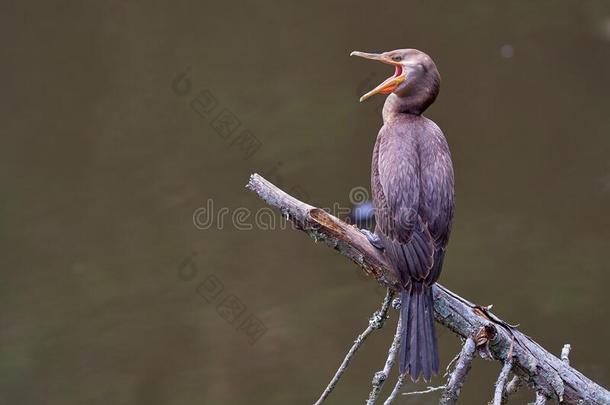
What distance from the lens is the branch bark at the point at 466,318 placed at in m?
2.82

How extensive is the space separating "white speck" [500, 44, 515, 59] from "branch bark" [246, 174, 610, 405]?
12.8 ft

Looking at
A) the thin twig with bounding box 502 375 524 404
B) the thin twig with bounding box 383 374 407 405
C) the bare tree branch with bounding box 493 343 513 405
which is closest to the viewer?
the bare tree branch with bounding box 493 343 513 405

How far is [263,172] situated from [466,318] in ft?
10.2

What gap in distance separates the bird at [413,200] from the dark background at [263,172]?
200 cm

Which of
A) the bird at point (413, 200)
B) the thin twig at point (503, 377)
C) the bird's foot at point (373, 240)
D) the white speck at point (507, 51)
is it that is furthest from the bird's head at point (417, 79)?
the white speck at point (507, 51)

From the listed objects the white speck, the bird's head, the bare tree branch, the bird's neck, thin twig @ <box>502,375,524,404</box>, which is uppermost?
the white speck

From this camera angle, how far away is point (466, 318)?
2936 millimetres

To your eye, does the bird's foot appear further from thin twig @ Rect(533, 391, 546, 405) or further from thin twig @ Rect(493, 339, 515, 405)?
thin twig @ Rect(533, 391, 546, 405)

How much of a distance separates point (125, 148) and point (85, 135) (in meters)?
0.29

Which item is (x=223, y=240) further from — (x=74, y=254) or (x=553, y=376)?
(x=553, y=376)

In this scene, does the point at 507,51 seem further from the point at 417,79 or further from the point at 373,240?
the point at 373,240

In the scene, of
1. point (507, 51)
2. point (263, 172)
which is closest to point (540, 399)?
point (263, 172)

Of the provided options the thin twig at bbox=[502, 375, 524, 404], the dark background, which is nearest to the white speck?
the dark background

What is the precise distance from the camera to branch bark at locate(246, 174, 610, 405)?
2.82 meters
